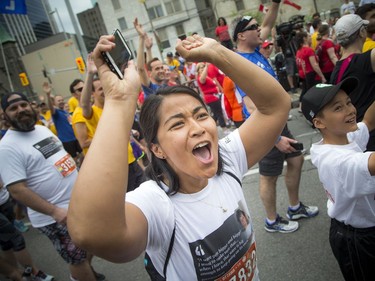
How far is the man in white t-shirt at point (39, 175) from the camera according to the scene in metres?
2.49

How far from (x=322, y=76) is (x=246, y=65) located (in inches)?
223

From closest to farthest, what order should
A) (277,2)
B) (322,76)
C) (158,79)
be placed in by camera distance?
(277,2)
(158,79)
(322,76)

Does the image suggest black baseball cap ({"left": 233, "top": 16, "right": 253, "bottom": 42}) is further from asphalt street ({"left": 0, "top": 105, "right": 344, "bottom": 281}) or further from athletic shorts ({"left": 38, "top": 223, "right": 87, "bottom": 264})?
athletic shorts ({"left": 38, "top": 223, "right": 87, "bottom": 264})

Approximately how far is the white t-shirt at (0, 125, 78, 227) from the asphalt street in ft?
3.81

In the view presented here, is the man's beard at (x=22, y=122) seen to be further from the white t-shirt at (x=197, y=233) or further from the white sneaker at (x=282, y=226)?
the white sneaker at (x=282, y=226)

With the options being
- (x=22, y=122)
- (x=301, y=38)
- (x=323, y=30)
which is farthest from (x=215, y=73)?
(x=22, y=122)

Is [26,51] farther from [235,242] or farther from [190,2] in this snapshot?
[235,242]

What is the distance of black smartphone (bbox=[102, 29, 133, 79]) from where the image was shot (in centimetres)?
102

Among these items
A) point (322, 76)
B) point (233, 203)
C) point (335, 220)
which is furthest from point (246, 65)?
point (322, 76)

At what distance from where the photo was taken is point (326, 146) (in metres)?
1.81

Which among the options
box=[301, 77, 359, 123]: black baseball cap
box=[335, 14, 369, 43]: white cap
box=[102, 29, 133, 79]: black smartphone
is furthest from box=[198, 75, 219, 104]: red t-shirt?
box=[102, 29, 133, 79]: black smartphone

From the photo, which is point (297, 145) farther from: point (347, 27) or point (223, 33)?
point (223, 33)

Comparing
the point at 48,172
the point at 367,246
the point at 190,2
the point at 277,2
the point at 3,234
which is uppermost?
the point at 190,2

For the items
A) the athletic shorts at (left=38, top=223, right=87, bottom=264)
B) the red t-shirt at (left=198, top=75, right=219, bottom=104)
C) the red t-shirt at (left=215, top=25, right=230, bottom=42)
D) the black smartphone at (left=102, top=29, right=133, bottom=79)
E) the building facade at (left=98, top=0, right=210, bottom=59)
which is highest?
the building facade at (left=98, top=0, right=210, bottom=59)
